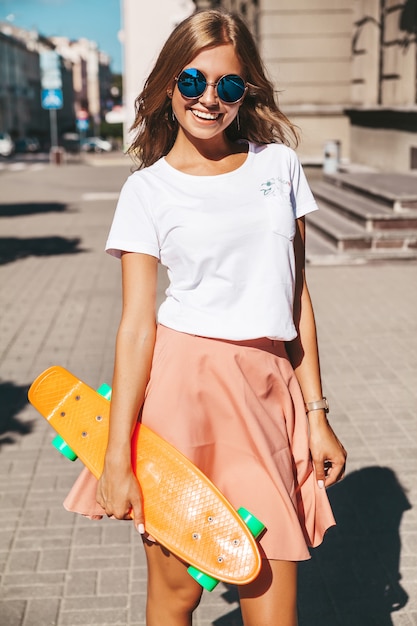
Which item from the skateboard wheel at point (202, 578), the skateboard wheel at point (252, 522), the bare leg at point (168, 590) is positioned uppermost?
the skateboard wheel at point (252, 522)

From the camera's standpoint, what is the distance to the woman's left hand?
2.09 meters

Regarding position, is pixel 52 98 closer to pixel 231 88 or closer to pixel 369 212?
pixel 369 212

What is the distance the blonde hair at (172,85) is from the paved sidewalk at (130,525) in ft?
6.59

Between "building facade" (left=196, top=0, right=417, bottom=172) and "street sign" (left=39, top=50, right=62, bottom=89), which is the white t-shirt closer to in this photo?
"building facade" (left=196, top=0, right=417, bottom=172)

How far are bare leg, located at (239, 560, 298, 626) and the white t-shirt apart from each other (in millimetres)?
563

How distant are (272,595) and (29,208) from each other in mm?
19299

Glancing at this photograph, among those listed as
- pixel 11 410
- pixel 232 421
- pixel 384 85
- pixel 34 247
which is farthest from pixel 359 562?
pixel 384 85

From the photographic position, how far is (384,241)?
1137 cm

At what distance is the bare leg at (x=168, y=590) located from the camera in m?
1.97

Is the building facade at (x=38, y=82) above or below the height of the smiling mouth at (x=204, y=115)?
above

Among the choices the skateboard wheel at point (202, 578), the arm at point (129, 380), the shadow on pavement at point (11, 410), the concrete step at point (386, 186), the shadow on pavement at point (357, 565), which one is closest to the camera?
the skateboard wheel at point (202, 578)

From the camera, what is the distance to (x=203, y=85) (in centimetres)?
197

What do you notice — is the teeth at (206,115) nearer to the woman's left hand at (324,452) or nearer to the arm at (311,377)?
the arm at (311,377)

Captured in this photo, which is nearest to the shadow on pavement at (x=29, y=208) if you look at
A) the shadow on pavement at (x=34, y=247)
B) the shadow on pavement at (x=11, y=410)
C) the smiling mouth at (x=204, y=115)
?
the shadow on pavement at (x=34, y=247)
